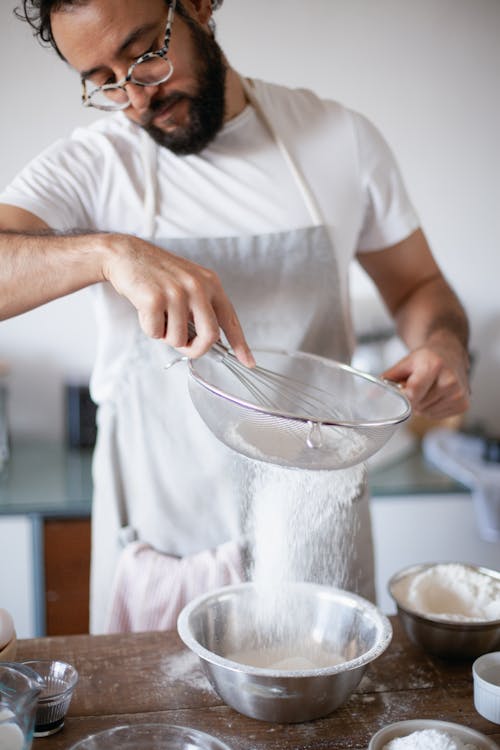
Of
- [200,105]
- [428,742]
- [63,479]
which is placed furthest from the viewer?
[63,479]

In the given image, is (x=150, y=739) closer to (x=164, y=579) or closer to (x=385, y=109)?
(x=164, y=579)

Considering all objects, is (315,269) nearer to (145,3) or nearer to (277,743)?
(145,3)

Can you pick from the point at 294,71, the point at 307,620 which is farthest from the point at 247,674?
the point at 294,71

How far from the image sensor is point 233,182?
4.85 feet

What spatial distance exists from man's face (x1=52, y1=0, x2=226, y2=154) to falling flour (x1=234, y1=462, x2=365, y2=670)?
23.6 inches

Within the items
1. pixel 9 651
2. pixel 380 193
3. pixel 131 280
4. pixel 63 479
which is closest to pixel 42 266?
pixel 131 280

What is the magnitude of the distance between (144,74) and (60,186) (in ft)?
0.83

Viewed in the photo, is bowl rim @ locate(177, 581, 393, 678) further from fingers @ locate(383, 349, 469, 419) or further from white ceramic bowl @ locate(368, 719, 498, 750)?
fingers @ locate(383, 349, 469, 419)

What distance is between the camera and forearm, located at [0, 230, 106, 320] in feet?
3.60

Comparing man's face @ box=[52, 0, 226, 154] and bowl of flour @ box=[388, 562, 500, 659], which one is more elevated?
man's face @ box=[52, 0, 226, 154]

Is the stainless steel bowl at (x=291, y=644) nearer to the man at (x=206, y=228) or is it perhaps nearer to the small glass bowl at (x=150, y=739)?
the small glass bowl at (x=150, y=739)

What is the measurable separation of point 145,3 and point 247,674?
99cm

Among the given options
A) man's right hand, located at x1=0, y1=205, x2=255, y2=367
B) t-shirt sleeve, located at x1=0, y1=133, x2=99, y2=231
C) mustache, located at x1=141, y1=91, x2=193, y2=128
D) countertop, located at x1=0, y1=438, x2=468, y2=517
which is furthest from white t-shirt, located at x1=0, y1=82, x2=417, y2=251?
countertop, located at x1=0, y1=438, x2=468, y2=517

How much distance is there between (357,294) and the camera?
8.64 feet
